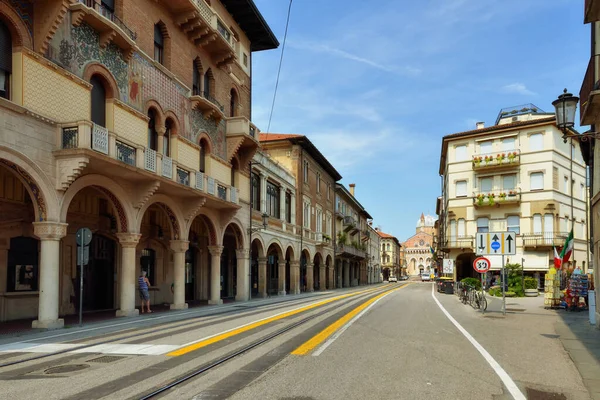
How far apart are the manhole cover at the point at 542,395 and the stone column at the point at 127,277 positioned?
14.7m

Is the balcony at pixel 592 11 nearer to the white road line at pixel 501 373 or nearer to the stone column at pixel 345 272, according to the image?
the white road line at pixel 501 373

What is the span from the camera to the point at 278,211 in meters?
38.9

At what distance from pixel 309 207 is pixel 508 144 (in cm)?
1891

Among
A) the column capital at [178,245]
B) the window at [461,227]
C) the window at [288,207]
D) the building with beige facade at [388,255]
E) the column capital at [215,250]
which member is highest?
the window at [288,207]

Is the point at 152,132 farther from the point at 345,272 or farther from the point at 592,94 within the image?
the point at 345,272

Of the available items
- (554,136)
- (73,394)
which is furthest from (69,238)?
(554,136)

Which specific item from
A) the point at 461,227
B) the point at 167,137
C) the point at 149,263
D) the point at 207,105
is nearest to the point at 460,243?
the point at 461,227

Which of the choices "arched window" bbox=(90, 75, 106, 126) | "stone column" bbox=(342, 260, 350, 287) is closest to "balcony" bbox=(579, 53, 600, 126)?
"arched window" bbox=(90, 75, 106, 126)

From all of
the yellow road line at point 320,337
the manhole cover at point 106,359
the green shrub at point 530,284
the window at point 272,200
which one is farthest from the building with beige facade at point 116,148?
the green shrub at point 530,284

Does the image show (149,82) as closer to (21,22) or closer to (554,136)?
(21,22)

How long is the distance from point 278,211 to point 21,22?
85.8 ft

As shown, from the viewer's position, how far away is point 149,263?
24.9 m

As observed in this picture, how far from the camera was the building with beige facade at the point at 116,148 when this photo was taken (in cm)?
1434

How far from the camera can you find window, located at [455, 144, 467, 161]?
163ft
